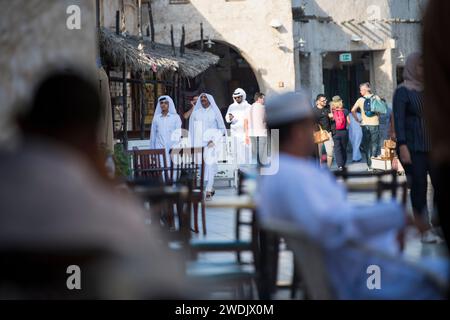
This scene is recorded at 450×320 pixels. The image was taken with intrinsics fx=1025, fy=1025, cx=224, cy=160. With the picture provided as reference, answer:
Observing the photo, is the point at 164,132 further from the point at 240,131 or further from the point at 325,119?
the point at 325,119

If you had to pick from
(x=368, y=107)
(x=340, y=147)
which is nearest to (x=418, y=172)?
(x=340, y=147)

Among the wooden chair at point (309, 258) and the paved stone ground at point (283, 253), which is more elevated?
the wooden chair at point (309, 258)

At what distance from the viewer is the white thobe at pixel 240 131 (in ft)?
56.4

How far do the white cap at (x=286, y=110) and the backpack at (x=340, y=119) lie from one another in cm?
1496

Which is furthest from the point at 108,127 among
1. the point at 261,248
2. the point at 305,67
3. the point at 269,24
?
the point at 305,67

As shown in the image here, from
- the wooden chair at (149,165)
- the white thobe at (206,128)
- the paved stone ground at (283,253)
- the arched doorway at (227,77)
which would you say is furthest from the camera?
the arched doorway at (227,77)

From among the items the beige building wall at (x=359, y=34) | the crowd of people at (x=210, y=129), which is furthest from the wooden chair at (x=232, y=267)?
the beige building wall at (x=359, y=34)

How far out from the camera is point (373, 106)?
19625 millimetres

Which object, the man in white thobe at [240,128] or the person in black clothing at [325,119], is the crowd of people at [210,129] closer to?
the man in white thobe at [240,128]

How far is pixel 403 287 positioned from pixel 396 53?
2872 centimetres

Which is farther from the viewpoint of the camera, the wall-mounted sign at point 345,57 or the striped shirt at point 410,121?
the wall-mounted sign at point 345,57

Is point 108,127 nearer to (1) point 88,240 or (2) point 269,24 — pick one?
(1) point 88,240

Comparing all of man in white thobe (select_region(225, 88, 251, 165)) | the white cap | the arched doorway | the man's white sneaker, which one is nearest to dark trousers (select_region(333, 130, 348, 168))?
man in white thobe (select_region(225, 88, 251, 165))

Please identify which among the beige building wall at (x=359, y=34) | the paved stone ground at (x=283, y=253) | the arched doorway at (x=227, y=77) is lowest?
the paved stone ground at (x=283, y=253)
